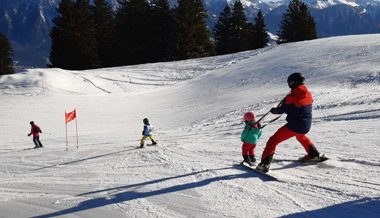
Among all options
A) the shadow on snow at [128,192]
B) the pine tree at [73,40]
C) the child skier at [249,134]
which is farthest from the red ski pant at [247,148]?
the pine tree at [73,40]

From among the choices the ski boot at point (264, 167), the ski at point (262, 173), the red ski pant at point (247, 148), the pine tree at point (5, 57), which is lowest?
the ski at point (262, 173)

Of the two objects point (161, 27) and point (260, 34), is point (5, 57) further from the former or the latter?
point (260, 34)

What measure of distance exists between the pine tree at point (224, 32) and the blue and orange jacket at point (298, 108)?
1820 inches

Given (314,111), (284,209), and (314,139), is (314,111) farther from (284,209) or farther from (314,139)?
(284,209)

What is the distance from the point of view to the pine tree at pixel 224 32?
172 ft

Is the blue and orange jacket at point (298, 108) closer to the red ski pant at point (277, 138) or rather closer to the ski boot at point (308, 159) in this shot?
the red ski pant at point (277, 138)

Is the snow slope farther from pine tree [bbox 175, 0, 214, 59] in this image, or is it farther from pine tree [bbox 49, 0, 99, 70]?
pine tree [bbox 49, 0, 99, 70]

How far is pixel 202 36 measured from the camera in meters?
48.3

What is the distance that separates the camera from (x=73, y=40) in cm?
4653

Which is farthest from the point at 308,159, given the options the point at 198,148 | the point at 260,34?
the point at 260,34

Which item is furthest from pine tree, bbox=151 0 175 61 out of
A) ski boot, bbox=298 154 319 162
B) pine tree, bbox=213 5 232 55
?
ski boot, bbox=298 154 319 162

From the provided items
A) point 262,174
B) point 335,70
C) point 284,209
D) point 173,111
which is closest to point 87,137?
point 173,111

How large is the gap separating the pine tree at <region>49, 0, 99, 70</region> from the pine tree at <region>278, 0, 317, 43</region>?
989 inches

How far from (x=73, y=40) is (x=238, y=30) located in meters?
21.3
